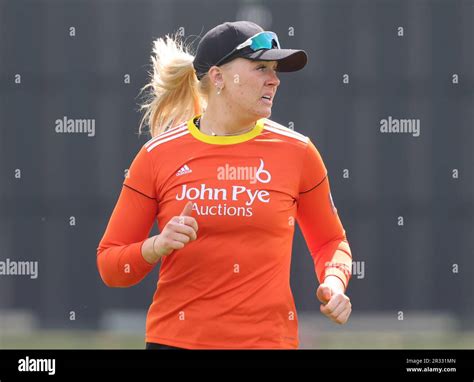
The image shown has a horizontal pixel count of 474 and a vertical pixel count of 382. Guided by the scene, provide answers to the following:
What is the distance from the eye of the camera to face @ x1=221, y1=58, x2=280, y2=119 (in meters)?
2.90

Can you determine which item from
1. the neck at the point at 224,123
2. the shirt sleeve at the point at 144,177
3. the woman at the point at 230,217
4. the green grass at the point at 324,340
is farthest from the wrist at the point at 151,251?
the green grass at the point at 324,340

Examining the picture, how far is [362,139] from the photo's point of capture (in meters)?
7.01

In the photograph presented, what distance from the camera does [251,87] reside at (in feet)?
9.58

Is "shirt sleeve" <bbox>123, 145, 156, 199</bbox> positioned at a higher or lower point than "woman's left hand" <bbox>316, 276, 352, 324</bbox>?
higher

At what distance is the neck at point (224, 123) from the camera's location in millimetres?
2967

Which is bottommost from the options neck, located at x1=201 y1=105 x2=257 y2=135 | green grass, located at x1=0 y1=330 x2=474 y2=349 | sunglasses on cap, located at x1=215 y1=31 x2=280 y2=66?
green grass, located at x1=0 y1=330 x2=474 y2=349


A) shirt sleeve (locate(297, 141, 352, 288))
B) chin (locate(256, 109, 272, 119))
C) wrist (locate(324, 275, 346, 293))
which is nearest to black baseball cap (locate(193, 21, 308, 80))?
chin (locate(256, 109, 272, 119))

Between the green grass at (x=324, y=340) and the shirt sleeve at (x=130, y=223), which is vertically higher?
the shirt sleeve at (x=130, y=223)

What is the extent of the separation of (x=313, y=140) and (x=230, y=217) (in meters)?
4.22

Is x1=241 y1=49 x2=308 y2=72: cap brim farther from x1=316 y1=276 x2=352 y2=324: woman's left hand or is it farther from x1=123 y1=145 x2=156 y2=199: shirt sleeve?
x1=316 y1=276 x2=352 y2=324: woman's left hand

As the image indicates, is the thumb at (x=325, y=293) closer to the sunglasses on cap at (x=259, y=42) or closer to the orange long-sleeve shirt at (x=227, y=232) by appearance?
the orange long-sleeve shirt at (x=227, y=232)

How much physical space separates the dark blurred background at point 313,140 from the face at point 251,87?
393 centimetres

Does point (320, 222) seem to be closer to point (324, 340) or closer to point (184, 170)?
point (184, 170)
